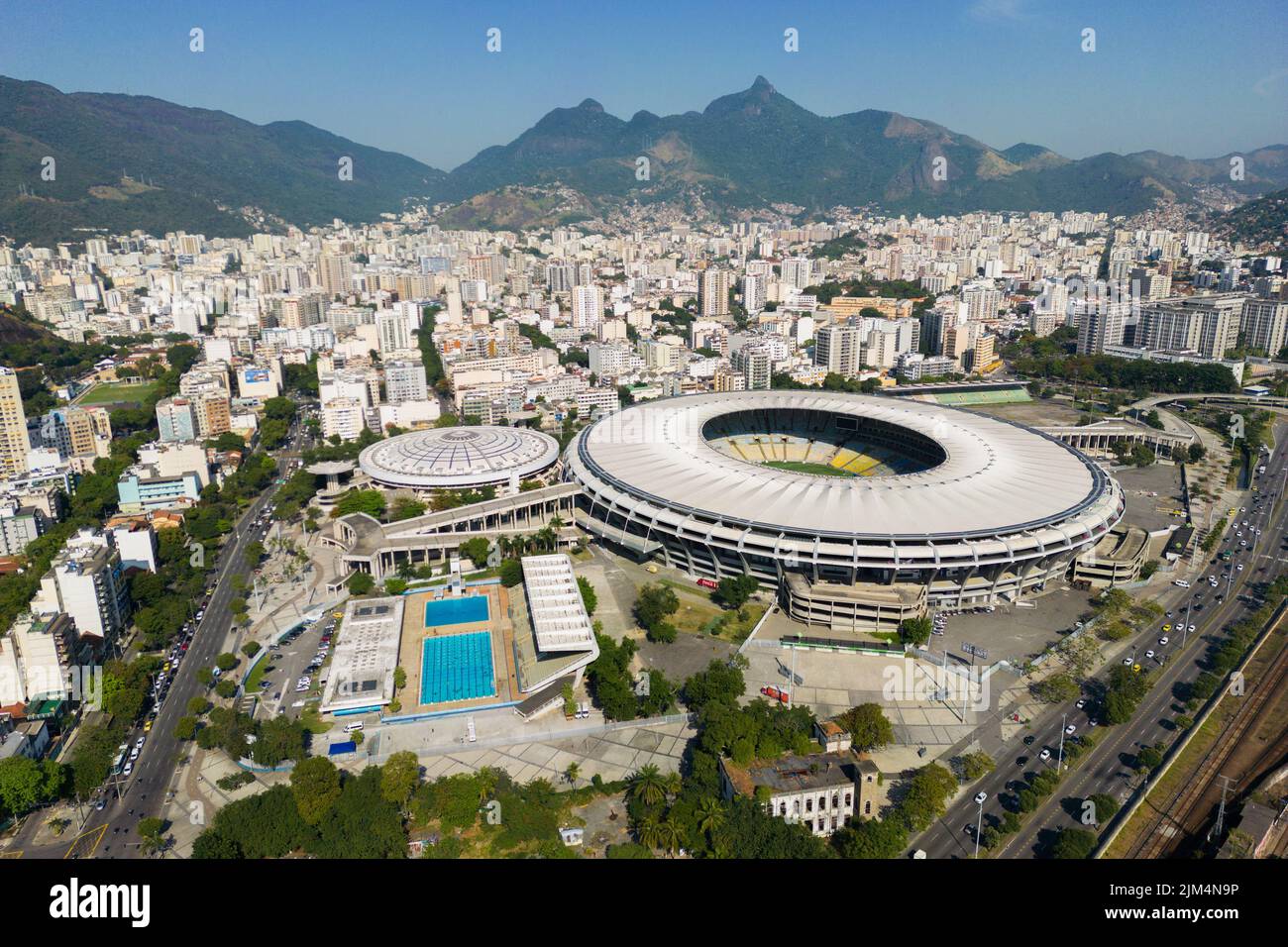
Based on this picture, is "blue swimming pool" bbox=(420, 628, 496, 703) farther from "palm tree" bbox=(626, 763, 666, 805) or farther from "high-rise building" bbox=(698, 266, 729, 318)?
"high-rise building" bbox=(698, 266, 729, 318)

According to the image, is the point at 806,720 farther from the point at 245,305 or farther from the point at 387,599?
the point at 245,305

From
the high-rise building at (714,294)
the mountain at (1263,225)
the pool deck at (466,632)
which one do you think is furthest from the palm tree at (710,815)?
the mountain at (1263,225)

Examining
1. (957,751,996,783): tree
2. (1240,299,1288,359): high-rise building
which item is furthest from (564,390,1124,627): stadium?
(1240,299,1288,359): high-rise building

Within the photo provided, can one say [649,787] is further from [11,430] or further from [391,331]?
[391,331]

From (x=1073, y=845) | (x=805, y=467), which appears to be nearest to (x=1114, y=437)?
(x=805, y=467)

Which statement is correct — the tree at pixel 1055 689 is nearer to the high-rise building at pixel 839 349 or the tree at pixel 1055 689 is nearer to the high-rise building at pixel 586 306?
the high-rise building at pixel 839 349

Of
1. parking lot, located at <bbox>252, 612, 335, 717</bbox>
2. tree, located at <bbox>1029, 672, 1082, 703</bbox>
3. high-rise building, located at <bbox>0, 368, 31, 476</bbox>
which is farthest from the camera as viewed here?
high-rise building, located at <bbox>0, 368, 31, 476</bbox>
